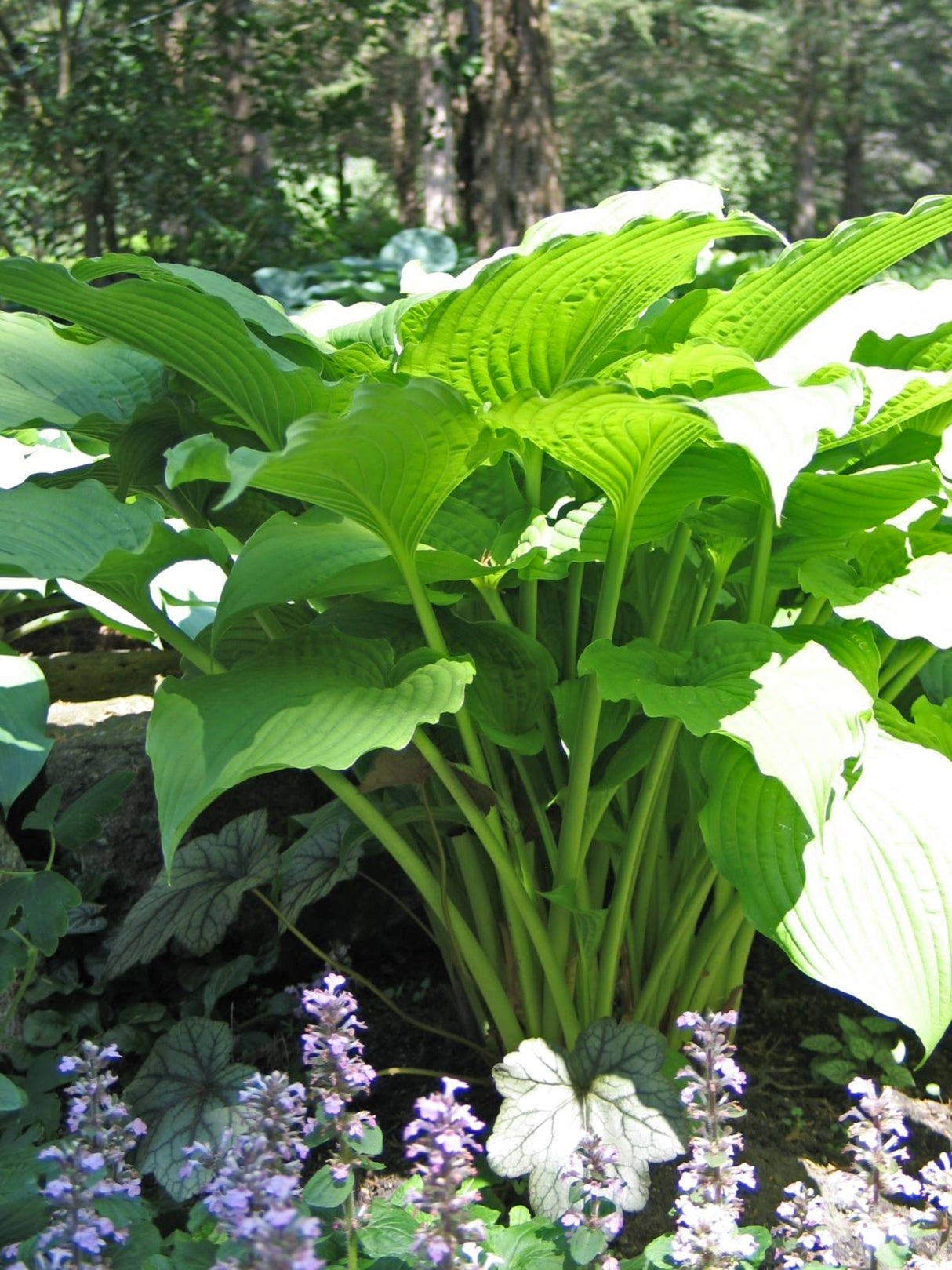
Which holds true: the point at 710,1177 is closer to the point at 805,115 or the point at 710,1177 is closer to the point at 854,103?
the point at 854,103

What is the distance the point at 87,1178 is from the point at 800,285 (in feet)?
4.22

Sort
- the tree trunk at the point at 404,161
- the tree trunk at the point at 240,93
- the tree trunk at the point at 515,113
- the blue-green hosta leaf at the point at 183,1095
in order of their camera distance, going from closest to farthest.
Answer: the blue-green hosta leaf at the point at 183,1095 → the tree trunk at the point at 515,113 → the tree trunk at the point at 240,93 → the tree trunk at the point at 404,161

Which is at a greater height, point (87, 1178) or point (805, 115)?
point (805, 115)

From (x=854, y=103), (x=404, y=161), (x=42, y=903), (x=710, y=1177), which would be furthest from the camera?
(x=404, y=161)

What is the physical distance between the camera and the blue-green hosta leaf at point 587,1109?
135cm

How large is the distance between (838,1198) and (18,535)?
1.18 meters

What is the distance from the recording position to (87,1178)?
1.10 m

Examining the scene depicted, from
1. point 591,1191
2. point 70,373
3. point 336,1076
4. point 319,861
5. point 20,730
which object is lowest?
point 319,861

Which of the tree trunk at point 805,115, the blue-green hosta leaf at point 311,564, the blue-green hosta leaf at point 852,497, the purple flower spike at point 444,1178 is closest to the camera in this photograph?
the purple flower spike at point 444,1178

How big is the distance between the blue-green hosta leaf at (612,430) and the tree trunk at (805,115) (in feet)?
49.8

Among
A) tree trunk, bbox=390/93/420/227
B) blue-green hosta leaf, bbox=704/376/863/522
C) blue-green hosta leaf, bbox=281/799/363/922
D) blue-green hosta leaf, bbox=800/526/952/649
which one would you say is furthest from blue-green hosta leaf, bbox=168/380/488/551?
tree trunk, bbox=390/93/420/227

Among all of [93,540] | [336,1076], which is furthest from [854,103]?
[336,1076]

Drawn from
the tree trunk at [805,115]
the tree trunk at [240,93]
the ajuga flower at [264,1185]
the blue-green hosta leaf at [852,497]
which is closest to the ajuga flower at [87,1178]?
the ajuga flower at [264,1185]

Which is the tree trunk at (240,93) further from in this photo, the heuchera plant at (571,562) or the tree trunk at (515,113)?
the heuchera plant at (571,562)
